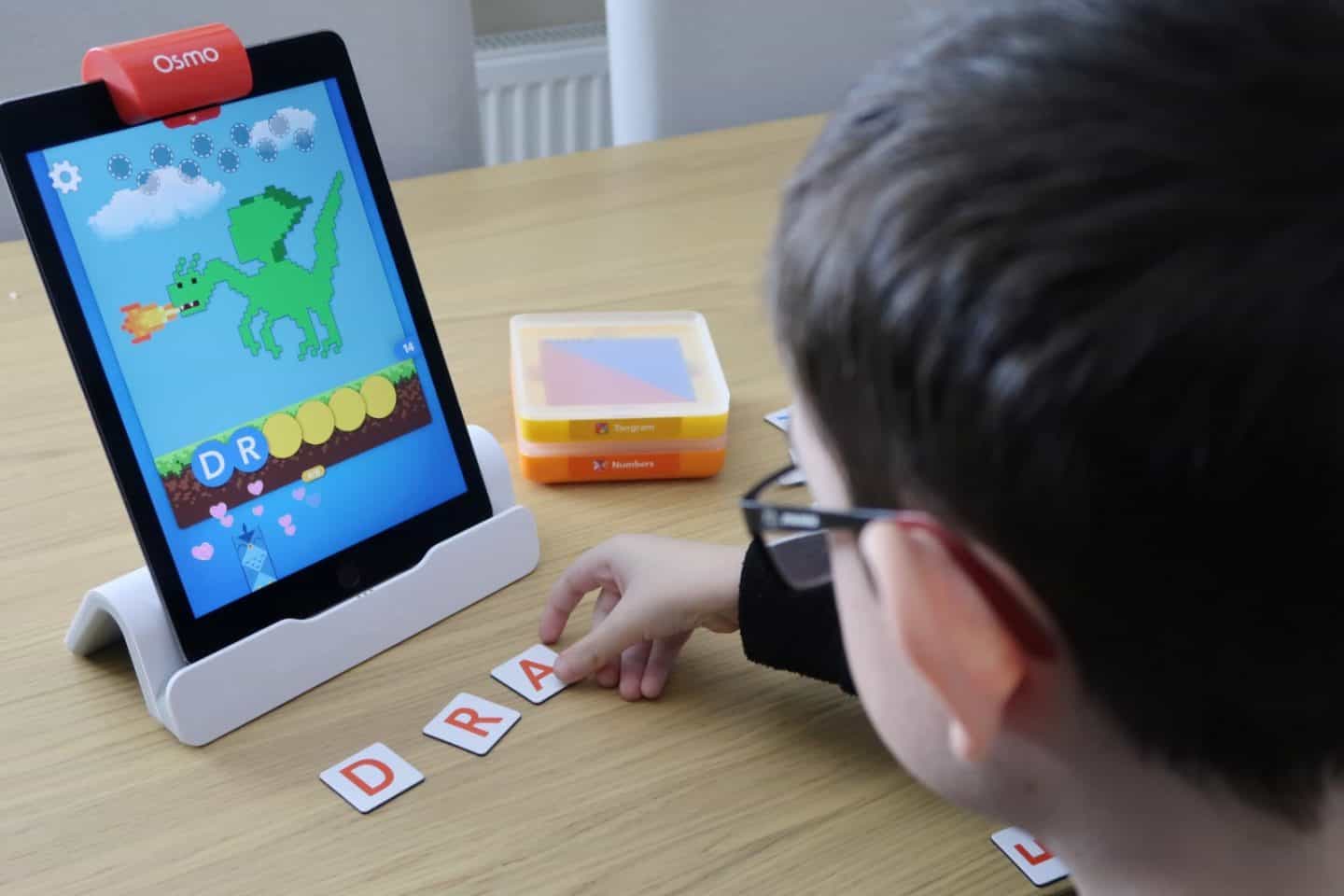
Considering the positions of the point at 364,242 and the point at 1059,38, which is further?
the point at 364,242

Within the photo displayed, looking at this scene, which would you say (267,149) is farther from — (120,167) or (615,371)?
(615,371)

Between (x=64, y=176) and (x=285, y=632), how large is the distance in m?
0.26

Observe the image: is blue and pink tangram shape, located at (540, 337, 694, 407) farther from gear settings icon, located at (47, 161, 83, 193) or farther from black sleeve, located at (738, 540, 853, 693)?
gear settings icon, located at (47, 161, 83, 193)

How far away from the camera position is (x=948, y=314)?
412 millimetres

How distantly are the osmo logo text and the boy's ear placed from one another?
48cm

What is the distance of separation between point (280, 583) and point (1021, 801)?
429mm

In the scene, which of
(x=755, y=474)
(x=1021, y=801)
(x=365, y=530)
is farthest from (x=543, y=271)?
(x=1021, y=801)

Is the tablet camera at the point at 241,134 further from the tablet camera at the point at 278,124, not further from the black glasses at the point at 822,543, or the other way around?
the black glasses at the point at 822,543

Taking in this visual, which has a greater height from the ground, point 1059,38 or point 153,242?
point 1059,38

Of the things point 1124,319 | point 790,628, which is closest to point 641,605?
point 790,628

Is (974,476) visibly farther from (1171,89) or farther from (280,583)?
(280,583)

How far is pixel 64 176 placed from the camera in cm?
70

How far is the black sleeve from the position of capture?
2.51ft

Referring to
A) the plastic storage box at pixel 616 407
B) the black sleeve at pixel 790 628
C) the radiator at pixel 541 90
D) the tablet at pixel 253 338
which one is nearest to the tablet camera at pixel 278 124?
the tablet at pixel 253 338
